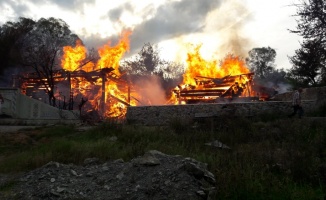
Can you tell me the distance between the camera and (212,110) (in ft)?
59.9

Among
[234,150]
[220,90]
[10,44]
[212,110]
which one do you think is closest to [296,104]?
[212,110]

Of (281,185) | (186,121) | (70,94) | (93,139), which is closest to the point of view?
(281,185)

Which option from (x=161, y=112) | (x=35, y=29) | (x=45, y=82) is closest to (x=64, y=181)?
(x=161, y=112)

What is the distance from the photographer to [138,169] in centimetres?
762

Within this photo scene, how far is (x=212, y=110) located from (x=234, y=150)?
24.8 feet

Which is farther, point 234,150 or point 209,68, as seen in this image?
point 209,68

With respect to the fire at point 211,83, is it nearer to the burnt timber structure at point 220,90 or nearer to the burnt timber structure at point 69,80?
the burnt timber structure at point 220,90

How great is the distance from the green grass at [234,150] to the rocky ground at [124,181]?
57 centimetres

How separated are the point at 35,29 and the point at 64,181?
44183 millimetres

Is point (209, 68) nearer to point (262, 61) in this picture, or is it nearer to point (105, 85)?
point (105, 85)

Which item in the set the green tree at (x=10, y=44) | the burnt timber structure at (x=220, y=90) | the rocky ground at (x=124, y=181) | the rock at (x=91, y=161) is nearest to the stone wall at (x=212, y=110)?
the burnt timber structure at (x=220, y=90)

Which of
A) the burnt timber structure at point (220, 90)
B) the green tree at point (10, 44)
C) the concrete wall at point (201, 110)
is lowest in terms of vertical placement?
the concrete wall at point (201, 110)

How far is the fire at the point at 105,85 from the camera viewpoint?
27.3 m

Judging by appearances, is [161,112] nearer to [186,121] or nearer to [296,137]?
[186,121]
